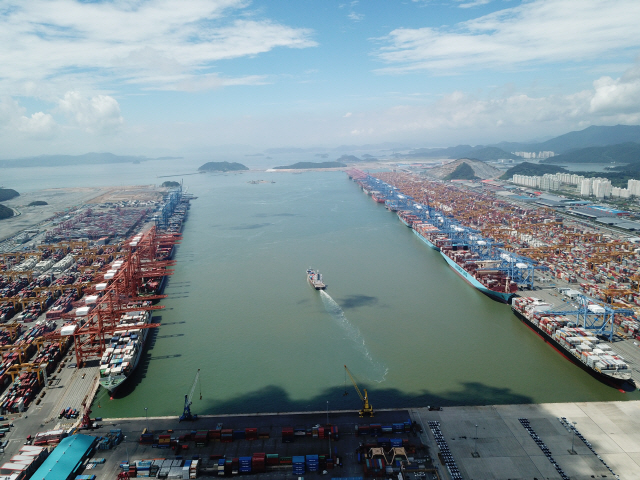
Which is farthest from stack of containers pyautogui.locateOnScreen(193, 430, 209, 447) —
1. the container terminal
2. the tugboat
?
the tugboat

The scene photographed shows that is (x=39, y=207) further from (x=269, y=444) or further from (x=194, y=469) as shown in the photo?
(x=269, y=444)

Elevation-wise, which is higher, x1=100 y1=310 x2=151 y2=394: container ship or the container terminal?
x1=100 y1=310 x2=151 y2=394: container ship

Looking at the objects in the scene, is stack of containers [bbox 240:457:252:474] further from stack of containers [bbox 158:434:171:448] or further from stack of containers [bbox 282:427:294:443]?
stack of containers [bbox 158:434:171:448]

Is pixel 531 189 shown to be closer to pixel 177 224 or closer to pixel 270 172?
pixel 177 224

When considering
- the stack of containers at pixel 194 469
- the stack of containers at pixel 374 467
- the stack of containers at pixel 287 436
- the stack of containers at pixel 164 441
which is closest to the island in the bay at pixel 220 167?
the stack of containers at pixel 164 441

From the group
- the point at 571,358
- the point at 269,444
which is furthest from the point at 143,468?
the point at 571,358

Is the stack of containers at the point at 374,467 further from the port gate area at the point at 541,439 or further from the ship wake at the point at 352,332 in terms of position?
the ship wake at the point at 352,332

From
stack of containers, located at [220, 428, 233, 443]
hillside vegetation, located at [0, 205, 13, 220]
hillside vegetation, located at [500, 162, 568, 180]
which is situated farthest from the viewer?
hillside vegetation, located at [500, 162, 568, 180]

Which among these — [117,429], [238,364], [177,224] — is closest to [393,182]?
[177,224]
